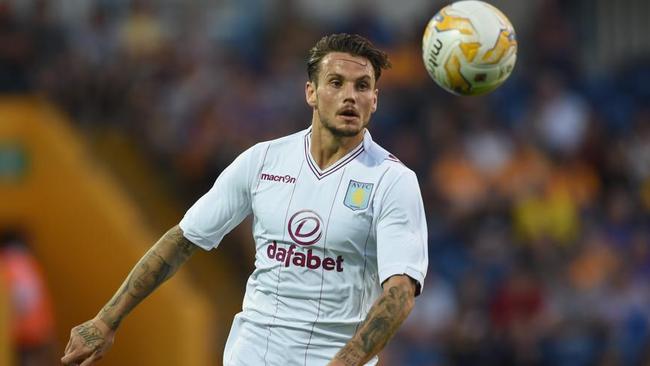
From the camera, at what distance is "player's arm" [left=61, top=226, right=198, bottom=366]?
557cm

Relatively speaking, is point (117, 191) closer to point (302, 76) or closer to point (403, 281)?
point (302, 76)

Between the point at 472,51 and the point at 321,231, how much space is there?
1.30 metres

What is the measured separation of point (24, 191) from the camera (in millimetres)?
13664

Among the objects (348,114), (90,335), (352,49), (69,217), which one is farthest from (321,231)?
(69,217)

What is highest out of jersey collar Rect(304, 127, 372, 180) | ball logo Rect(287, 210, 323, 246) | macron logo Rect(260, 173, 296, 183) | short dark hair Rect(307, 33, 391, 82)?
short dark hair Rect(307, 33, 391, 82)

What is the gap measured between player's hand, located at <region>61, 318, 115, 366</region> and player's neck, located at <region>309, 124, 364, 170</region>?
1.22m

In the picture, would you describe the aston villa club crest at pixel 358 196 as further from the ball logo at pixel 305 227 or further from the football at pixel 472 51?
the football at pixel 472 51

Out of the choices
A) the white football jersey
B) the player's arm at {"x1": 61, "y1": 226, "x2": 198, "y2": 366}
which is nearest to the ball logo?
the white football jersey

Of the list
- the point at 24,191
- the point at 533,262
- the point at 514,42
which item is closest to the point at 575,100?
the point at 533,262

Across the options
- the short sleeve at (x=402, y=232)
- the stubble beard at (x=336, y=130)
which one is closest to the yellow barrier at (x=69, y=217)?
the stubble beard at (x=336, y=130)

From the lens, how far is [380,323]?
5.08 metres

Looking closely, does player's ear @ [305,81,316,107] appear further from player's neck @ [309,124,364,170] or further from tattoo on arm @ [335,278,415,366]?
tattoo on arm @ [335,278,415,366]

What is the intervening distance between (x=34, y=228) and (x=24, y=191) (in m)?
0.46

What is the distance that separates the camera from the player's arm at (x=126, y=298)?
557 cm
